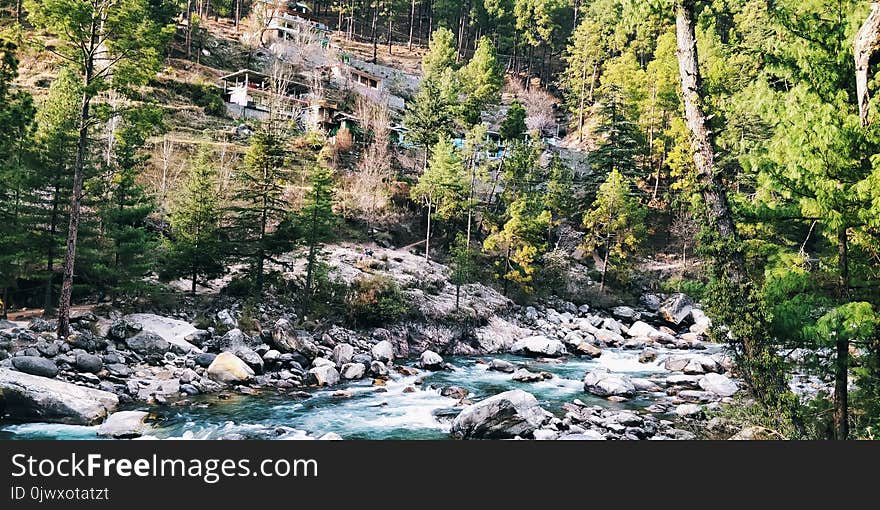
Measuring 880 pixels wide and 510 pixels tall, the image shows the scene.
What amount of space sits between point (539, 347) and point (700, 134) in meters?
17.4

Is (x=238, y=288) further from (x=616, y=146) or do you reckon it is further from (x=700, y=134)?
(x=616, y=146)

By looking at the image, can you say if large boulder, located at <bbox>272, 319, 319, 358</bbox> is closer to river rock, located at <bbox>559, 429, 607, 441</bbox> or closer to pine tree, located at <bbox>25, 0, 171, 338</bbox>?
pine tree, located at <bbox>25, 0, 171, 338</bbox>

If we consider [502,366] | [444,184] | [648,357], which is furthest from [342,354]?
[444,184]

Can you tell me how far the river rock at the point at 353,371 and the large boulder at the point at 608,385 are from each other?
299 inches

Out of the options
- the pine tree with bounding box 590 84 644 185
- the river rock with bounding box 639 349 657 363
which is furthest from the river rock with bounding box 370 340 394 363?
the pine tree with bounding box 590 84 644 185

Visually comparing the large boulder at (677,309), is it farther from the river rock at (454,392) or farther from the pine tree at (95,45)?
the pine tree at (95,45)

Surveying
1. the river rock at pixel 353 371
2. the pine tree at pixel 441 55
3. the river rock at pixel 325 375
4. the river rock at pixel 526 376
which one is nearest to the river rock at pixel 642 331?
the river rock at pixel 526 376

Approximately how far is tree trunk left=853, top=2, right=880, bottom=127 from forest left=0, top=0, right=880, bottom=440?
0.11 ft

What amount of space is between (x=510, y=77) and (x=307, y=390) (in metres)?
63.7

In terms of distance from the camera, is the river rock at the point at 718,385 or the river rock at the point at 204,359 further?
the river rock at the point at 718,385

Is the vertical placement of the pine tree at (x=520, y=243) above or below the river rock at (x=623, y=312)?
above

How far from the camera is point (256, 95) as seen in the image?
165ft

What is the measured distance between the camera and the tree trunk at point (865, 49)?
7984mm

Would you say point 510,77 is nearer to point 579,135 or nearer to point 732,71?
point 579,135
